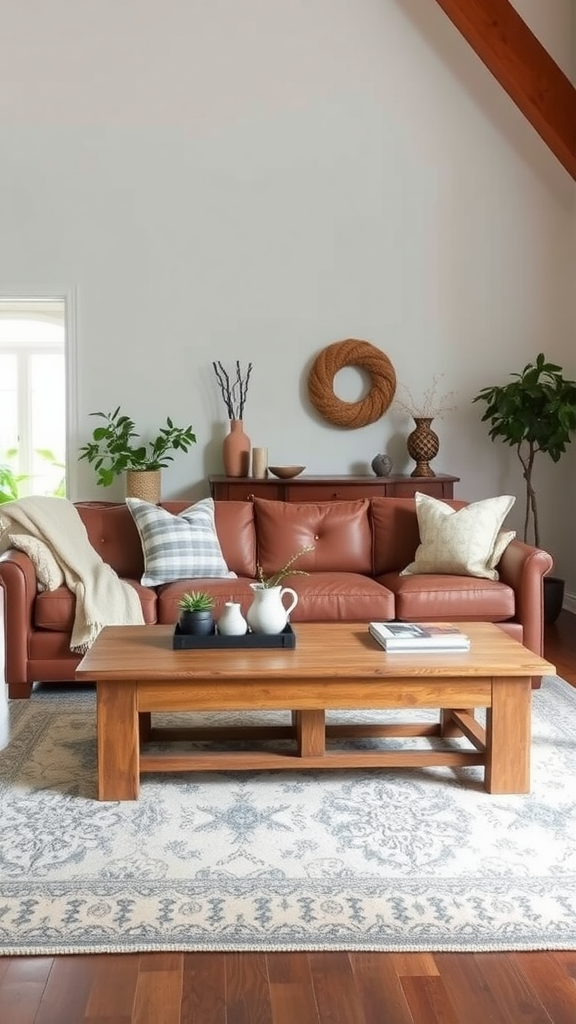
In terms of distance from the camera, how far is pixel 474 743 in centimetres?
312

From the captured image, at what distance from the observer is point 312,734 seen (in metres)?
3.04

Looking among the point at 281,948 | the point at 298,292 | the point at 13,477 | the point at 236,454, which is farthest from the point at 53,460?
the point at 281,948

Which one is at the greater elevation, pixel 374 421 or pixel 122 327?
pixel 122 327

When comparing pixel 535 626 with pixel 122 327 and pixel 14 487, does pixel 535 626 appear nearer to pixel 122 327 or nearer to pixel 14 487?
pixel 122 327

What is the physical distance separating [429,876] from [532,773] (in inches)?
34.4

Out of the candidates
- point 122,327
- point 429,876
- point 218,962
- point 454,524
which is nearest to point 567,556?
point 454,524

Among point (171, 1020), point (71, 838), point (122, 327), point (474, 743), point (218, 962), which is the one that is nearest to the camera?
point (171, 1020)

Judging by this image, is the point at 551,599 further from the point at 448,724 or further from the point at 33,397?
the point at 33,397

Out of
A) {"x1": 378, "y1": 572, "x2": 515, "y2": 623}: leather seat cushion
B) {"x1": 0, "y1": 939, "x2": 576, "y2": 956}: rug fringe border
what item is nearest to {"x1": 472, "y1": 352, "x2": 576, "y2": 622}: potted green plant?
{"x1": 378, "y1": 572, "x2": 515, "y2": 623}: leather seat cushion

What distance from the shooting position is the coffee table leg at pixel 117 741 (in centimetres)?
286

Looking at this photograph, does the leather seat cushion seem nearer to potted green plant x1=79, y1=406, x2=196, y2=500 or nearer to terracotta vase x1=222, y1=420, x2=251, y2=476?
terracotta vase x1=222, y1=420, x2=251, y2=476

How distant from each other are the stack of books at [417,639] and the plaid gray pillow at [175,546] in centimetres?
138

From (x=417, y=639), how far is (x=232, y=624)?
1.99 ft

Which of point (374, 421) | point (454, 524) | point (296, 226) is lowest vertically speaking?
point (454, 524)
